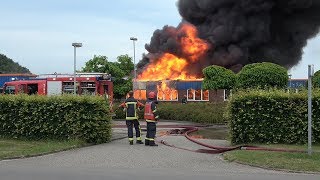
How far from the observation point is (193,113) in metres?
27.0

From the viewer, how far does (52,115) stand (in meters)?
14.8

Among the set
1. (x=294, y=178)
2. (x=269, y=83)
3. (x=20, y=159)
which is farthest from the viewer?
(x=269, y=83)

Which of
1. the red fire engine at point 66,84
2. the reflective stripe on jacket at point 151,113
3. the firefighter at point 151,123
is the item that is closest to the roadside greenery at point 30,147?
the firefighter at point 151,123

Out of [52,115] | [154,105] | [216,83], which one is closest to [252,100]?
[154,105]

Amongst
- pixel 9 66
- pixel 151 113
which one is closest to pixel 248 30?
pixel 151 113

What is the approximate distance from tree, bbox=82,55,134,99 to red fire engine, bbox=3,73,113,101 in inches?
742

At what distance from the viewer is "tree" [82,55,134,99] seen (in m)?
47.8

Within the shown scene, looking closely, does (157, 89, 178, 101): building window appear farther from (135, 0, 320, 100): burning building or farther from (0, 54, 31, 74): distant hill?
(0, 54, 31, 74): distant hill

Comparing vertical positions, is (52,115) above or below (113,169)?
above

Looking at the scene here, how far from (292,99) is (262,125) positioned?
115cm

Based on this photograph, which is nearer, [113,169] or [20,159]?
[113,169]

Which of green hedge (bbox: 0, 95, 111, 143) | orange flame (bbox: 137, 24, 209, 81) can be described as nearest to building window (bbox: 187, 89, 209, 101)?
orange flame (bbox: 137, 24, 209, 81)

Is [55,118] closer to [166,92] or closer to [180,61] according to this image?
[166,92]

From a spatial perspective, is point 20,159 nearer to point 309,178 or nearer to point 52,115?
point 52,115
